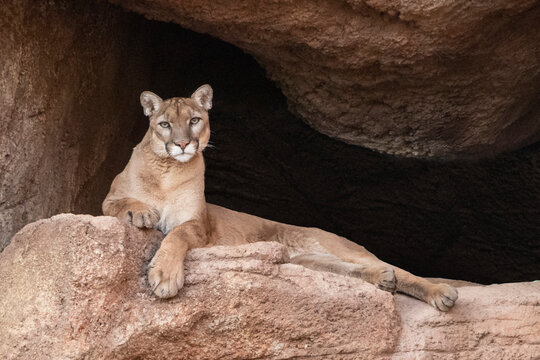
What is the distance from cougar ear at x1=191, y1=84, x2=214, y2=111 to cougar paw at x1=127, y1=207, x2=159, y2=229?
39.6 inches

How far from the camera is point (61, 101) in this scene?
168 inches

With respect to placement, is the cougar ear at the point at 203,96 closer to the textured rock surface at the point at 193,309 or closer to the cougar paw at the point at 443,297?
the textured rock surface at the point at 193,309

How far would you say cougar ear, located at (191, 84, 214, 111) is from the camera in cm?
426

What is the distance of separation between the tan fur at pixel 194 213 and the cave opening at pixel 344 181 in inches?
52.3

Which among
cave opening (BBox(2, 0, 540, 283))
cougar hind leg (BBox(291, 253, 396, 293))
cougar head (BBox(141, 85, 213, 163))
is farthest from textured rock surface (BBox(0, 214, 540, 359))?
cave opening (BBox(2, 0, 540, 283))

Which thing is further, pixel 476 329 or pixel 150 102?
pixel 150 102

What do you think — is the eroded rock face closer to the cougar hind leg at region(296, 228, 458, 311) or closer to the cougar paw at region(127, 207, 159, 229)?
the cougar hind leg at region(296, 228, 458, 311)

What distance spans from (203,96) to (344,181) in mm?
1899

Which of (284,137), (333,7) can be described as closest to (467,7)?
(333,7)

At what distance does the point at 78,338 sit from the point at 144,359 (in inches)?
11.5

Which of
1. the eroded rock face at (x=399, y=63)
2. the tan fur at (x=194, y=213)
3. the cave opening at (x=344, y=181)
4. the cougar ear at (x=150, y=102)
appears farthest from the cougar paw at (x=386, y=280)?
the cave opening at (x=344, y=181)

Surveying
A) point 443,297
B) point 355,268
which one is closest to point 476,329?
point 443,297

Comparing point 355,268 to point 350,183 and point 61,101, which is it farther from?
point 350,183

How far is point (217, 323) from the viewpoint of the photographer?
2.98m
